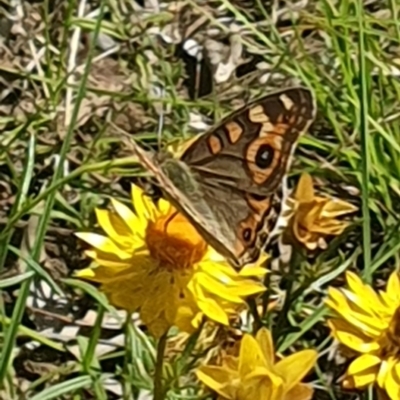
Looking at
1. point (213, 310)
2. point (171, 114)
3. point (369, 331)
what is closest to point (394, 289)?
point (369, 331)

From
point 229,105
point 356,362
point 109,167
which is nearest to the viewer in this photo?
point 356,362

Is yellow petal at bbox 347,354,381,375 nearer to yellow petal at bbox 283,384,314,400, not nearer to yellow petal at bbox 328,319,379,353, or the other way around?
yellow petal at bbox 328,319,379,353

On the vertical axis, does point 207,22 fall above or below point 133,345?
above

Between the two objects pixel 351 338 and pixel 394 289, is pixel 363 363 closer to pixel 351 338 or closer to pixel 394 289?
pixel 351 338

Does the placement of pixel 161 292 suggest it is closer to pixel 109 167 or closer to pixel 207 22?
pixel 109 167

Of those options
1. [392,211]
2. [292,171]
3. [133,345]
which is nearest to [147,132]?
[292,171]

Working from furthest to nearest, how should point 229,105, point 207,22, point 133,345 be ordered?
point 207,22, point 229,105, point 133,345

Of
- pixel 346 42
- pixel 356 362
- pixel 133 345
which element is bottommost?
pixel 133 345

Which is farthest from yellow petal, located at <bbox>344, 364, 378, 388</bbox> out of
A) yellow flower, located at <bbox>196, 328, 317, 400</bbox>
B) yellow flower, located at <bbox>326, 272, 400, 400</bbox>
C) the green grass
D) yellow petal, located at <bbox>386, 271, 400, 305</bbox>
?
the green grass
